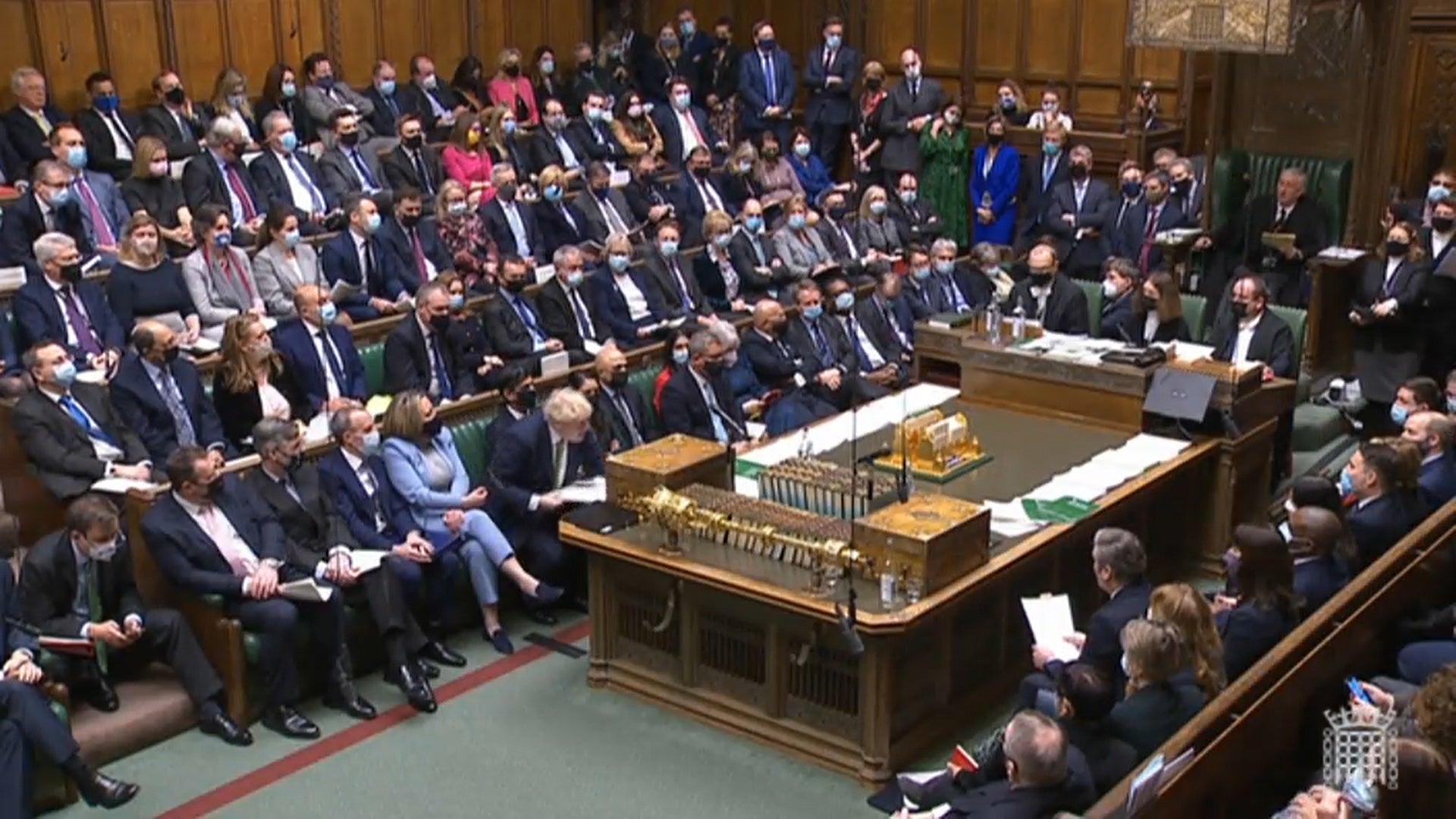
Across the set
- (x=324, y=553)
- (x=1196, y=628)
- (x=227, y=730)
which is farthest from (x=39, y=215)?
(x=1196, y=628)

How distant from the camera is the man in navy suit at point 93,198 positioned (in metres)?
8.84

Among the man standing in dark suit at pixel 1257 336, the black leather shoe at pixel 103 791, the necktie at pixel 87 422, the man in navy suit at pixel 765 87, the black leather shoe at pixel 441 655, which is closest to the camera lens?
the black leather shoe at pixel 103 791

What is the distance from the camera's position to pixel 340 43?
1266 cm

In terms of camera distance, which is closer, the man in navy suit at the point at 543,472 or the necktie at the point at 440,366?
the man in navy suit at the point at 543,472

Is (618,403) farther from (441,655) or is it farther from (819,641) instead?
(819,641)

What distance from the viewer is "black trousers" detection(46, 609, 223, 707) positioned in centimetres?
603

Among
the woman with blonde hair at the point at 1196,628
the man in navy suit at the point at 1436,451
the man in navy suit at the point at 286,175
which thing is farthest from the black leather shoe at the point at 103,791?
the man in navy suit at the point at 1436,451

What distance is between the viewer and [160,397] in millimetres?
7211

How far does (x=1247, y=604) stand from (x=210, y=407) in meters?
4.64

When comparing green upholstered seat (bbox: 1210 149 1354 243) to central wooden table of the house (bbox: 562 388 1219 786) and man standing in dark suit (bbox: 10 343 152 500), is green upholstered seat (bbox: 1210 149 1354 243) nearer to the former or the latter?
central wooden table of the house (bbox: 562 388 1219 786)

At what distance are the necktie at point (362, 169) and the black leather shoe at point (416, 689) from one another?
16.3 feet

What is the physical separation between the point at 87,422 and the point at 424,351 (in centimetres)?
174

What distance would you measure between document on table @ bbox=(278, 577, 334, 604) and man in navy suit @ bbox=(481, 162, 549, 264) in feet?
14.0

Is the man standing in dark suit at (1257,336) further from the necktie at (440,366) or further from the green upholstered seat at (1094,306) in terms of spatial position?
the necktie at (440,366)
